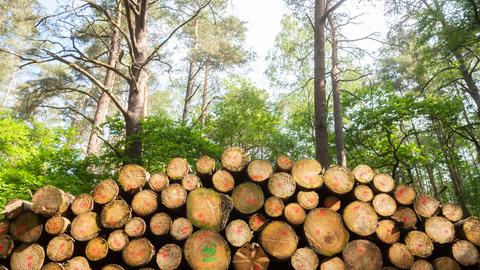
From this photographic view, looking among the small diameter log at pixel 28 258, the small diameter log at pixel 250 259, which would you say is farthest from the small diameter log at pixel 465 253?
the small diameter log at pixel 28 258

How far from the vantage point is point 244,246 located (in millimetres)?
3072

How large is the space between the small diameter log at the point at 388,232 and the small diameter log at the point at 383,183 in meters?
0.31

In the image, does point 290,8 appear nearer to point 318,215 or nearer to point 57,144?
point 57,144

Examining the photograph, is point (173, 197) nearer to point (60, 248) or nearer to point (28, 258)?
point (60, 248)

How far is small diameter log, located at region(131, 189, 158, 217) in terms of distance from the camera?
321 centimetres

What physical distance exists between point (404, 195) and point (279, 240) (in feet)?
4.39

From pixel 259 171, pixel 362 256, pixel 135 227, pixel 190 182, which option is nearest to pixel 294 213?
pixel 259 171

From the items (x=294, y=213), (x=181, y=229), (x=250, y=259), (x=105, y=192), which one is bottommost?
(x=250, y=259)

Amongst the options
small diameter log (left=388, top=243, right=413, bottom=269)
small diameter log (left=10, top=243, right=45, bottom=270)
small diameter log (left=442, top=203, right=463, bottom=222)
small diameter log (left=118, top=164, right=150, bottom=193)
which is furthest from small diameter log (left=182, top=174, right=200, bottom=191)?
small diameter log (left=442, top=203, right=463, bottom=222)

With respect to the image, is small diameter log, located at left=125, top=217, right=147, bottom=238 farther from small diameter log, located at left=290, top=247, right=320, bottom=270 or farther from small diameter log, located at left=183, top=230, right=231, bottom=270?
small diameter log, located at left=290, top=247, right=320, bottom=270

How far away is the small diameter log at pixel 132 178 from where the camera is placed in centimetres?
331

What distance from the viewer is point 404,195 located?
10.8 feet

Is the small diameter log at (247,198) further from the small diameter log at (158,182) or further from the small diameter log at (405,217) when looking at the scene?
the small diameter log at (405,217)

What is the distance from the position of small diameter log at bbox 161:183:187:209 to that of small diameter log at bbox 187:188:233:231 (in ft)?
0.22
